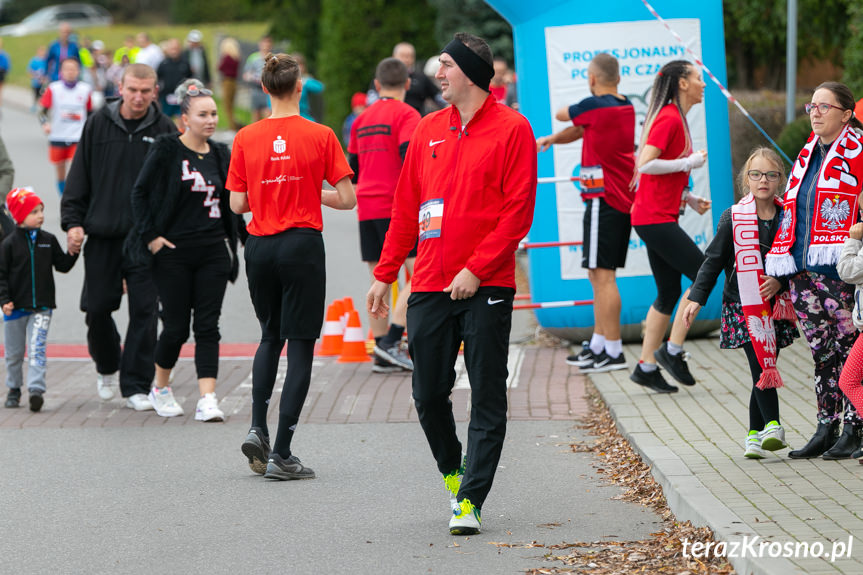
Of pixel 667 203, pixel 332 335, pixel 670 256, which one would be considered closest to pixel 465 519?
pixel 670 256

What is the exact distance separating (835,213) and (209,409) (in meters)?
3.92

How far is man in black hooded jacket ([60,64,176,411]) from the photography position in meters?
8.54

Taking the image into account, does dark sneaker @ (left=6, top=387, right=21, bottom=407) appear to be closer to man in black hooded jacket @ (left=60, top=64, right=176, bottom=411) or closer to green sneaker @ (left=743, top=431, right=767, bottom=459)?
man in black hooded jacket @ (left=60, top=64, right=176, bottom=411)

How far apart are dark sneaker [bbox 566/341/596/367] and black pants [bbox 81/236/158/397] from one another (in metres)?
3.05

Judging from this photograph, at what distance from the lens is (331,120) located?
30453 mm

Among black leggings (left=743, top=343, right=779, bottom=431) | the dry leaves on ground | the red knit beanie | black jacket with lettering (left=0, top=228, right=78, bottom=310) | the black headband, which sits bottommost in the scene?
the dry leaves on ground

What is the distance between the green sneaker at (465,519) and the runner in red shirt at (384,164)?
13.7 feet

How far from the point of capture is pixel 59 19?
2736 inches

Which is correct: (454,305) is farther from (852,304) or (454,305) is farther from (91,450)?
(91,450)

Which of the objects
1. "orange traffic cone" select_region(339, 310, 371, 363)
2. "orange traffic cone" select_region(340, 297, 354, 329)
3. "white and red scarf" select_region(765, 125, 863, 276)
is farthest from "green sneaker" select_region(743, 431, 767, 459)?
"orange traffic cone" select_region(340, 297, 354, 329)

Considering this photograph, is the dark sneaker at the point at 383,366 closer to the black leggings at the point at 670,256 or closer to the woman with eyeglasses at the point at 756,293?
the black leggings at the point at 670,256

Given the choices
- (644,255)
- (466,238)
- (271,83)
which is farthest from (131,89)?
(644,255)

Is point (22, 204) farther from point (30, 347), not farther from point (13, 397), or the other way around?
point (13, 397)

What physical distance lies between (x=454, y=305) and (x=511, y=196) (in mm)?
508
